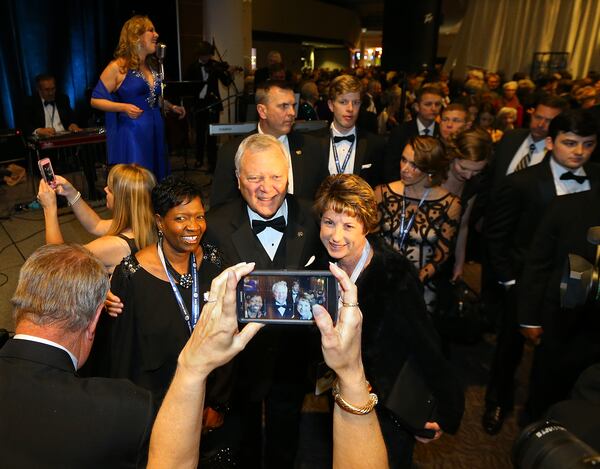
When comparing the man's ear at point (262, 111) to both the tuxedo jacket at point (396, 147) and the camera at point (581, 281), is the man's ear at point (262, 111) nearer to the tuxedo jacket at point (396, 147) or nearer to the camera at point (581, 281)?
the tuxedo jacket at point (396, 147)

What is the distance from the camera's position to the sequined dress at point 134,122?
3.83 m

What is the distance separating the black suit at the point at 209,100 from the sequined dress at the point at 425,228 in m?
5.22

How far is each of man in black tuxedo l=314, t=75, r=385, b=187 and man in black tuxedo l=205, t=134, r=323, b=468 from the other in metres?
1.23

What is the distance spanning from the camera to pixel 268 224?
7.77 feet

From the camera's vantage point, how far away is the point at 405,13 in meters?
6.21

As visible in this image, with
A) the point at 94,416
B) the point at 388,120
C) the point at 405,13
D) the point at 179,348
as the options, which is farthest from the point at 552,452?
the point at 388,120

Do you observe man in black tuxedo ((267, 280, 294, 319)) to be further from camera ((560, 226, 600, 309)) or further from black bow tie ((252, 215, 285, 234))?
black bow tie ((252, 215, 285, 234))

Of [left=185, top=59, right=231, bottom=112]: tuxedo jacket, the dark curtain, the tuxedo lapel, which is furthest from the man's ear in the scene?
the dark curtain

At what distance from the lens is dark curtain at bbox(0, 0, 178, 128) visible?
7961 mm

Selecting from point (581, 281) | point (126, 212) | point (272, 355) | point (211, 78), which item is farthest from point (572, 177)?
point (211, 78)

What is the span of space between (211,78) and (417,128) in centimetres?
450

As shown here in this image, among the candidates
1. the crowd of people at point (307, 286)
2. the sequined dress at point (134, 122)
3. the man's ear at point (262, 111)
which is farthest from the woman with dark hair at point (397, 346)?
the sequined dress at point (134, 122)

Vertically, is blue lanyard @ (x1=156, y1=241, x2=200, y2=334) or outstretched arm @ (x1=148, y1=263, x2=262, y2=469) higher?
outstretched arm @ (x1=148, y1=263, x2=262, y2=469)

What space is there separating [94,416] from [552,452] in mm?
1036
